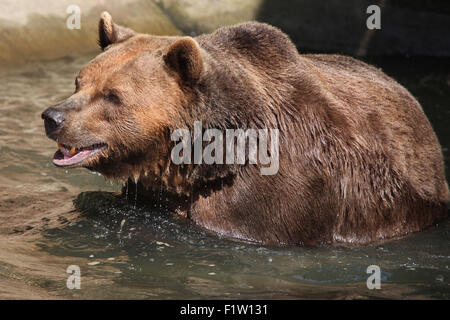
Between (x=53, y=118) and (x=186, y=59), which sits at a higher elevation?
(x=186, y=59)

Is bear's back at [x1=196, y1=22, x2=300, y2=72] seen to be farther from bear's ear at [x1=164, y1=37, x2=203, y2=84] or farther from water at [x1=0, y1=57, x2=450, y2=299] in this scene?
water at [x1=0, y1=57, x2=450, y2=299]

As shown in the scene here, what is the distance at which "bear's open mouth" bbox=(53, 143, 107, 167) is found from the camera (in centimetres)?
609

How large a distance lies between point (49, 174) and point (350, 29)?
8.24m

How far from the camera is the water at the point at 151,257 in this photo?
567 centimetres

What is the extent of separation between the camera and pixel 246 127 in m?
6.27

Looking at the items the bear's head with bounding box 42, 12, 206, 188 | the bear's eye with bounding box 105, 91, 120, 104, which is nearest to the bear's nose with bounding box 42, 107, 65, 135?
the bear's head with bounding box 42, 12, 206, 188

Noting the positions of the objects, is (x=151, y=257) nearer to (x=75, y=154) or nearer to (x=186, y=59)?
(x=75, y=154)

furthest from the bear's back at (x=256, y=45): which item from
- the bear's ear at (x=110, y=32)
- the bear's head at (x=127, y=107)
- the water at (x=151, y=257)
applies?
the water at (x=151, y=257)

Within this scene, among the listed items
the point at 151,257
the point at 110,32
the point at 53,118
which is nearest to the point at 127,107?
the point at 53,118

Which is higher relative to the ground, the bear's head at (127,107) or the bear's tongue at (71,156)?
the bear's head at (127,107)

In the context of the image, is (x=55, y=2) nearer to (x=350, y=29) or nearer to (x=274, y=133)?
(x=350, y=29)

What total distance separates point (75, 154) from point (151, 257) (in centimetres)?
109

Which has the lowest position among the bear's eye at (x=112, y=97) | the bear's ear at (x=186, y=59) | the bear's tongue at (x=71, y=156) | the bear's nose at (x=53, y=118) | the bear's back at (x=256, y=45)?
the bear's tongue at (x=71, y=156)

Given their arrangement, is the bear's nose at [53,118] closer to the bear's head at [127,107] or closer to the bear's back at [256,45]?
the bear's head at [127,107]
